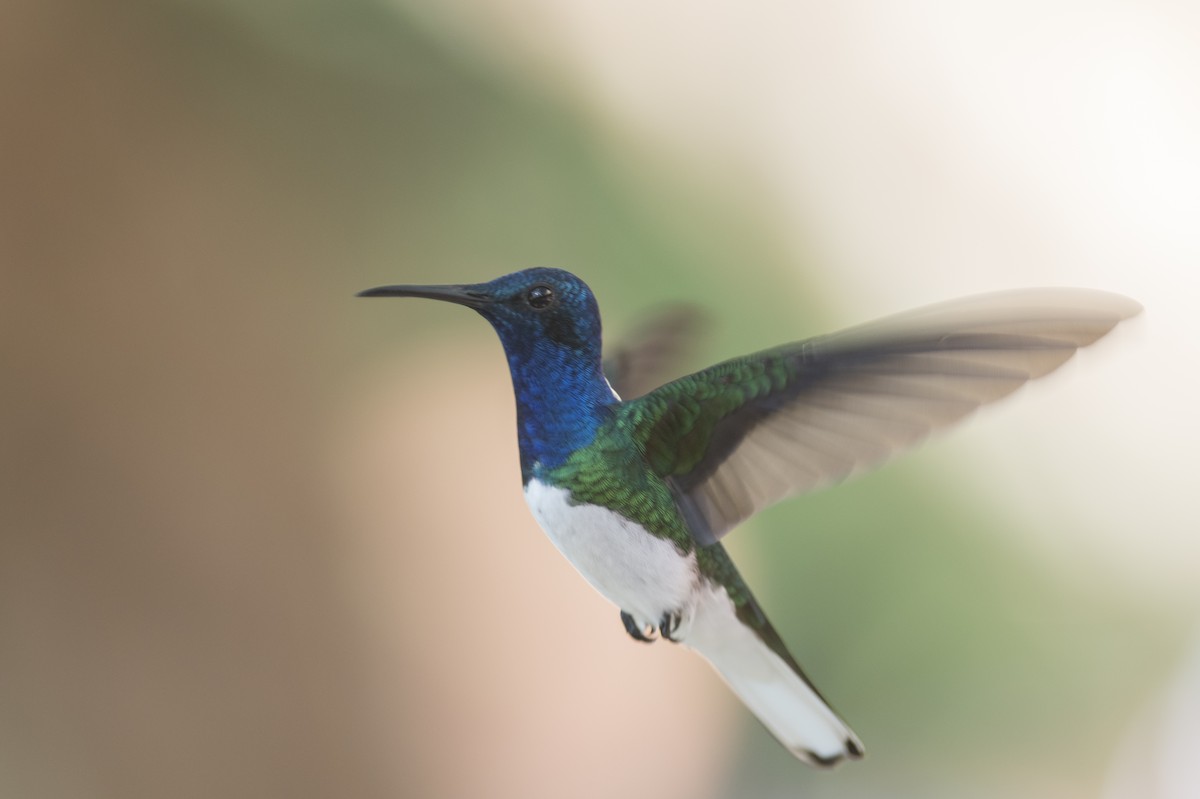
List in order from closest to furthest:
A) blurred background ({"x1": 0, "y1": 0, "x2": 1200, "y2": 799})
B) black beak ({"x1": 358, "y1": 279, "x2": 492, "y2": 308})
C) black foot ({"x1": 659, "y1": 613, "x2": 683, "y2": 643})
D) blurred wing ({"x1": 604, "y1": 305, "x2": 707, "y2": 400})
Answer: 1. black beak ({"x1": 358, "y1": 279, "x2": 492, "y2": 308})
2. black foot ({"x1": 659, "y1": 613, "x2": 683, "y2": 643})
3. blurred wing ({"x1": 604, "y1": 305, "x2": 707, "y2": 400})
4. blurred background ({"x1": 0, "y1": 0, "x2": 1200, "y2": 799})

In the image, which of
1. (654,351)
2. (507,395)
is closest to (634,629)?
(654,351)

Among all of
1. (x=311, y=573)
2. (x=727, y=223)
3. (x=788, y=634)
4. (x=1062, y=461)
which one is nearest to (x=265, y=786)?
(x=311, y=573)

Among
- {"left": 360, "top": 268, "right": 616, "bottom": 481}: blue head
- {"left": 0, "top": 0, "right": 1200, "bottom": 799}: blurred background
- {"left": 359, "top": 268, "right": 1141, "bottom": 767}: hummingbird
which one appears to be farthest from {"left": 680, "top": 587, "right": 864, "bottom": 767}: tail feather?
{"left": 0, "top": 0, "right": 1200, "bottom": 799}: blurred background

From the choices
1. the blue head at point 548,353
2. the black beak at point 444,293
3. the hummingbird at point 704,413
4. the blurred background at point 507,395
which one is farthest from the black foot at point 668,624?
the blurred background at point 507,395

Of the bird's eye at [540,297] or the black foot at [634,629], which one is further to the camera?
the black foot at [634,629]

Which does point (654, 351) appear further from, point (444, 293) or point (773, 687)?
point (444, 293)

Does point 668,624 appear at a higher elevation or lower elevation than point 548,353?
lower

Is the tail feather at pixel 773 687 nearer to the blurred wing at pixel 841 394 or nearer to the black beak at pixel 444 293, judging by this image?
the blurred wing at pixel 841 394

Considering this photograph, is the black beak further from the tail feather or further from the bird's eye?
the tail feather
